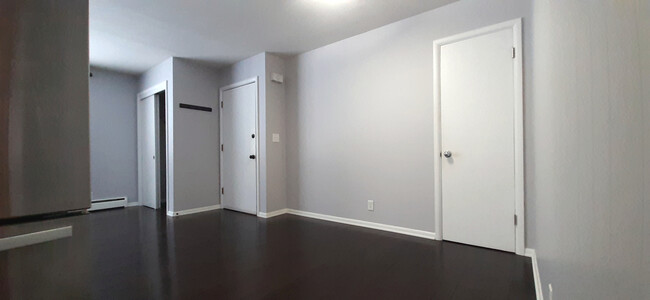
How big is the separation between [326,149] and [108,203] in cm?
396

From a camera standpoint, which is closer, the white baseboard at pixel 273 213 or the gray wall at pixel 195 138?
the white baseboard at pixel 273 213

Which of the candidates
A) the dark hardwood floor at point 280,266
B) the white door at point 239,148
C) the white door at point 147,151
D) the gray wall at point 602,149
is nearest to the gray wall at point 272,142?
the white door at point 239,148

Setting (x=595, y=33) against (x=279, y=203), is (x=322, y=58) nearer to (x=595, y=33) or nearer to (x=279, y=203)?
(x=279, y=203)

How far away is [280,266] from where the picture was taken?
206 centimetres

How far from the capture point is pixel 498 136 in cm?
229

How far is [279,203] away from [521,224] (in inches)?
114

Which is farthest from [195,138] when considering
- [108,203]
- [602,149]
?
[602,149]

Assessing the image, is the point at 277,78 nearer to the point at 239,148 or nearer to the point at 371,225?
the point at 239,148

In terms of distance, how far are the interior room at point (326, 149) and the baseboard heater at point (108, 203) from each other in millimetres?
44

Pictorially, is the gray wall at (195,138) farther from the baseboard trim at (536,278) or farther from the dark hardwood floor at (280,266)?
the baseboard trim at (536,278)

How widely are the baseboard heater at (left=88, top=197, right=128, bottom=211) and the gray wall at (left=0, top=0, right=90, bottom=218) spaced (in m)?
4.81

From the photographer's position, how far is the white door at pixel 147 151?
4613 millimetres

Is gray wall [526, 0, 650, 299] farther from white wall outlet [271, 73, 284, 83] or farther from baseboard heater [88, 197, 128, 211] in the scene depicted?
baseboard heater [88, 197, 128, 211]

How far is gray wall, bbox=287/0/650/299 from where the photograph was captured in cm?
40
